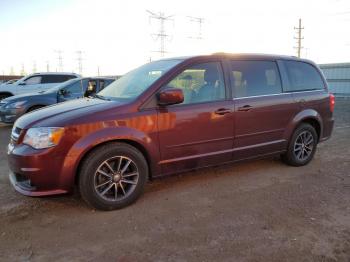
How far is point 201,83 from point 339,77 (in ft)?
78.5

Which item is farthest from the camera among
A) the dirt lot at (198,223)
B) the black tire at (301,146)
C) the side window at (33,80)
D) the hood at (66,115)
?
the side window at (33,80)

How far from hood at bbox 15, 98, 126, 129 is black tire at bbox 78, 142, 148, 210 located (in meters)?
0.40

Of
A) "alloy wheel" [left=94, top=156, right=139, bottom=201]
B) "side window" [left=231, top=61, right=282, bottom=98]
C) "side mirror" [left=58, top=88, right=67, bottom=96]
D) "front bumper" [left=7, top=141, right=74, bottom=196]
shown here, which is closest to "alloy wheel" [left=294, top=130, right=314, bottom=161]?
"side window" [left=231, top=61, right=282, bottom=98]

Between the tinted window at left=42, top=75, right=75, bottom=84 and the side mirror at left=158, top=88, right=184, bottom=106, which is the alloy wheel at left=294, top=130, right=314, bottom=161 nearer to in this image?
the side mirror at left=158, top=88, right=184, bottom=106

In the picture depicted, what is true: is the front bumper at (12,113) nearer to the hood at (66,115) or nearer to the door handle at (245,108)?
the hood at (66,115)

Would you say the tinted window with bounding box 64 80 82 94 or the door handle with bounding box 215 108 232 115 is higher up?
the tinted window with bounding box 64 80 82 94

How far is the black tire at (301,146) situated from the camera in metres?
5.11

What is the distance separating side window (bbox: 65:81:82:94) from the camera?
29.9 feet

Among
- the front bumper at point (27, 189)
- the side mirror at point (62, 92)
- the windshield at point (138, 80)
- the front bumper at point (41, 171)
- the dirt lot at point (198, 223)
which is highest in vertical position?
the windshield at point (138, 80)

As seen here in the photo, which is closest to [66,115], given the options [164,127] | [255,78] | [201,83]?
[164,127]

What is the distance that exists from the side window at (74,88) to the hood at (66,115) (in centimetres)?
551

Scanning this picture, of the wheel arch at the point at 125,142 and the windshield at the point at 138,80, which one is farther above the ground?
the windshield at the point at 138,80

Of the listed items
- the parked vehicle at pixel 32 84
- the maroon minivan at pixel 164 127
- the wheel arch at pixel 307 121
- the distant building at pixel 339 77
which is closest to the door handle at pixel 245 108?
the maroon minivan at pixel 164 127

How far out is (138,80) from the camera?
4297mm
